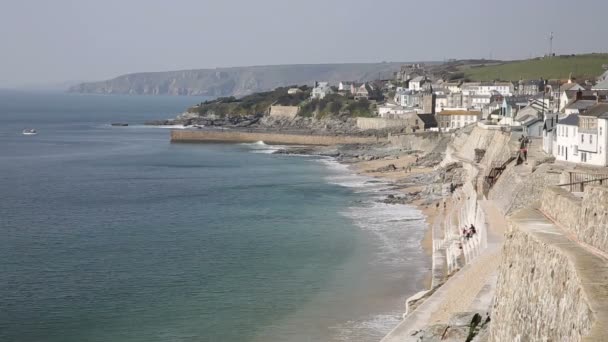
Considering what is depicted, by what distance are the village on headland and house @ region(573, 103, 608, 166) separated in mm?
43

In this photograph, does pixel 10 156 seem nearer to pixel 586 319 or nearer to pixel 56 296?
pixel 56 296

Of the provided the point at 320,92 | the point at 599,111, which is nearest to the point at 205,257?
the point at 599,111

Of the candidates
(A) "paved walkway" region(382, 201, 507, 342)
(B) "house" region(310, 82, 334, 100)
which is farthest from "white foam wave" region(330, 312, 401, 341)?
(B) "house" region(310, 82, 334, 100)

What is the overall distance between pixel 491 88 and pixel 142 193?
38.6 metres

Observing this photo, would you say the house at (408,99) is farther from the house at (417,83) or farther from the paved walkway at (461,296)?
the paved walkway at (461,296)

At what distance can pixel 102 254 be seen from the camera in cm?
2370

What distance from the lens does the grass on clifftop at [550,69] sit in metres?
74.0

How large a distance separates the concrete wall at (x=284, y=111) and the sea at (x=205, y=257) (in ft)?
129

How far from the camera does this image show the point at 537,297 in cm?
800

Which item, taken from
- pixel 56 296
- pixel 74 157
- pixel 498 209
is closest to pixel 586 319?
pixel 56 296

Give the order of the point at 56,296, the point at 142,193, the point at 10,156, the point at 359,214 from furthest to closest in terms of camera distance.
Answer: the point at 10,156 < the point at 142,193 < the point at 359,214 < the point at 56,296

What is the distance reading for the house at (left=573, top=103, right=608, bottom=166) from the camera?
22406mm

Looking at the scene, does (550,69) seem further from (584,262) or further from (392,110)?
(584,262)

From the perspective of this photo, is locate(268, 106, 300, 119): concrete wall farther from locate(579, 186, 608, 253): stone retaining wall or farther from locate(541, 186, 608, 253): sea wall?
locate(579, 186, 608, 253): stone retaining wall
